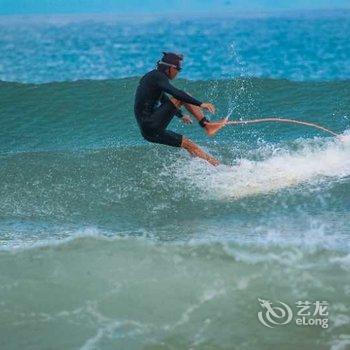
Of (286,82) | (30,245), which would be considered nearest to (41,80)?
(286,82)

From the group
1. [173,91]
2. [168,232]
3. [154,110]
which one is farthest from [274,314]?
[154,110]

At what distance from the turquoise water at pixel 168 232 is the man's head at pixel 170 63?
4.01 feet

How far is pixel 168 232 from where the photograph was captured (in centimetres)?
666

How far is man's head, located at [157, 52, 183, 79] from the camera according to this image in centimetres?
742

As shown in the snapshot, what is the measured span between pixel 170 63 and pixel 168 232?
1.82 m

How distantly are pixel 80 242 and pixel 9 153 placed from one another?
3.89 m

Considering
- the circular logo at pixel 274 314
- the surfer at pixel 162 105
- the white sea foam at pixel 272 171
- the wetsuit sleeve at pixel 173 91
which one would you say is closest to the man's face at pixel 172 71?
the surfer at pixel 162 105

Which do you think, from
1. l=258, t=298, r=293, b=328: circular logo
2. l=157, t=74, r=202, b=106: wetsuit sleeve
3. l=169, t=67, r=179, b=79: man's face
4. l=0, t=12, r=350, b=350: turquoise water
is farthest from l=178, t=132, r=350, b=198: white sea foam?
l=258, t=298, r=293, b=328: circular logo

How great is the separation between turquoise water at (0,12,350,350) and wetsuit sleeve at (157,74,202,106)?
98 centimetres

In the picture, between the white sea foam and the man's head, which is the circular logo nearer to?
the white sea foam

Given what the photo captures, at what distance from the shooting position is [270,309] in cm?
516

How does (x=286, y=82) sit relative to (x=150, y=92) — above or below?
below

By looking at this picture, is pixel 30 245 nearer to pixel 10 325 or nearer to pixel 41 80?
pixel 10 325

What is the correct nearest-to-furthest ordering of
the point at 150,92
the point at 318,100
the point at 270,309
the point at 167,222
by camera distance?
the point at 270,309 < the point at 167,222 < the point at 150,92 < the point at 318,100
